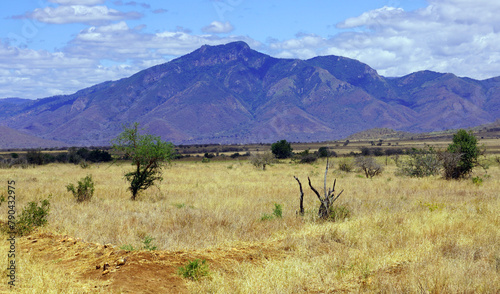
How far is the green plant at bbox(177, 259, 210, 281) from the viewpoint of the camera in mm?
7359

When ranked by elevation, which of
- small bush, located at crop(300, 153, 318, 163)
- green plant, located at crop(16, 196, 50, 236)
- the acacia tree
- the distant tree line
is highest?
the acacia tree

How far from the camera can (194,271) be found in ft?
24.2

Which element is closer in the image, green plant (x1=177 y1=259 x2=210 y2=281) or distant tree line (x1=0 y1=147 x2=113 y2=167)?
green plant (x1=177 y1=259 x2=210 y2=281)

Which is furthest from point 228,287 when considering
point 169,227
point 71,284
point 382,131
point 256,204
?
point 382,131

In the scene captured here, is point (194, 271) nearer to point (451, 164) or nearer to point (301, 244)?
point (301, 244)

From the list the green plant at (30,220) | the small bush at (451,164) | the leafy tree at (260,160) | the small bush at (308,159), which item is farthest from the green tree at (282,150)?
the green plant at (30,220)

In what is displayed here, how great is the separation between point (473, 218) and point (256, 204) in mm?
7621

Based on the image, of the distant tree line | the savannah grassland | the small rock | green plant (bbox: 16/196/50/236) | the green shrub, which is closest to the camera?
the savannah grassland

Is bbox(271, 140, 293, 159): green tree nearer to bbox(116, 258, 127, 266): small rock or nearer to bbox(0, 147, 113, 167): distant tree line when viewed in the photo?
bbox(0, 147, 113, 167): distant tree line

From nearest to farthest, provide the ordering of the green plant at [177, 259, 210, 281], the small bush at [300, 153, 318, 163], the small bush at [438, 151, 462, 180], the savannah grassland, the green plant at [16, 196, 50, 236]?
the savannah grassland
the green plant at [177, 259, 210, 281]
the green plant at [16, 196, 50, 236]
the small bush at [438, 151, 462, 180]
the small bush at [300, 153, 318, 163]

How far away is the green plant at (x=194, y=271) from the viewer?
7.36 meters

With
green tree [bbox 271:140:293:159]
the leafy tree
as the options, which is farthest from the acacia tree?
green tree [bbox 271:140:293:159]

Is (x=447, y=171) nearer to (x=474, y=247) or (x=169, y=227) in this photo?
(x=474, y=247)

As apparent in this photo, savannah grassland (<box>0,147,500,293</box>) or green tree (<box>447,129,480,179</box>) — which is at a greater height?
green tree (<box>447,129,480,179</box>)
